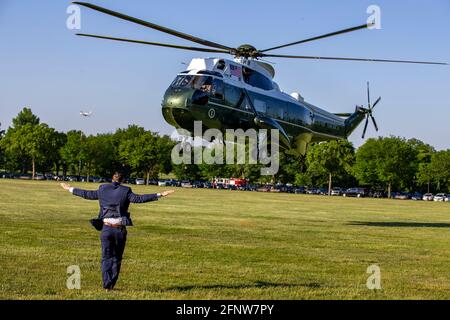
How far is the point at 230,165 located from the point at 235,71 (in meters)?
110

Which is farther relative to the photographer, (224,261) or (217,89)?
(217,89)

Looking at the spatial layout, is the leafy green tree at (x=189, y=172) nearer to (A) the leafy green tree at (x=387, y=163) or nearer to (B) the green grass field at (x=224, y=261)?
(A) the leafy green tree at (x=387, y=163)

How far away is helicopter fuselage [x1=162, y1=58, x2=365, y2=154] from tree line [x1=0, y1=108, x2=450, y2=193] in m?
69.1

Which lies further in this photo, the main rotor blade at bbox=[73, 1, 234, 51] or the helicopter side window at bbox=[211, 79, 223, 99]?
the helicopter side window at bbox=[211, 79, 223, 99]

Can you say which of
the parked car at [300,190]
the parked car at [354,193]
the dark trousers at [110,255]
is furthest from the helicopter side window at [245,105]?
the parked car at [300,190]

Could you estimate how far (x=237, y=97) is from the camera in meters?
27.4

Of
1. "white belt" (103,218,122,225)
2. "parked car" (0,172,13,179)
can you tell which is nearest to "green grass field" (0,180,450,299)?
"white belt" (103,218,122,225)

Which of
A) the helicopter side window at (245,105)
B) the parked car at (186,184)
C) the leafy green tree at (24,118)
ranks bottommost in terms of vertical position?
the parked car at (186,184)

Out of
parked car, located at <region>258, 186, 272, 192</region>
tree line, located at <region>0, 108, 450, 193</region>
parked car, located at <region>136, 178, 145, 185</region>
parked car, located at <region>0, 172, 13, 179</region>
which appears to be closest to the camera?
tree line, located at <region>0, 108, 450, 193</region>

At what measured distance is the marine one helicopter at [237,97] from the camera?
25641 mm

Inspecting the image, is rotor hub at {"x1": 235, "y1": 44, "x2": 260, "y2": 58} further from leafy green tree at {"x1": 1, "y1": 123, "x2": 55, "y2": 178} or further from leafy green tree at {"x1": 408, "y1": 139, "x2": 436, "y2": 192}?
leafy green tree at {"x1": 1, "y1": 123, "x2": 55, "y2": 178}

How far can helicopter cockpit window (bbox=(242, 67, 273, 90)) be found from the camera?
28.1 metres

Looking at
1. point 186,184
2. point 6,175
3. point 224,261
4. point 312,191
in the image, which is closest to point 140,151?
point 186,184

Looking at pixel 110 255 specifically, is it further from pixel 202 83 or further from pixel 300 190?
pixel 300 190
